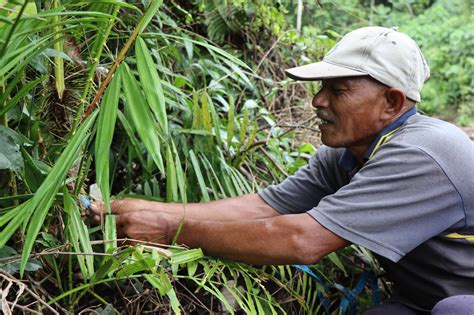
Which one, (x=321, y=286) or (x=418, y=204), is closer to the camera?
(x=418, y=204)

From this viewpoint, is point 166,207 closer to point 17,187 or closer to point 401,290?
point 17,187

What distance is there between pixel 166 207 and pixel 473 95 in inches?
323

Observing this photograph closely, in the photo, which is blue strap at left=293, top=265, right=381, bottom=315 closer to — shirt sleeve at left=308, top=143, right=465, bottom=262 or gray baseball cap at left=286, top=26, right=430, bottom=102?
shirt sleeve at left=308, top=143, right=465, bottom=262

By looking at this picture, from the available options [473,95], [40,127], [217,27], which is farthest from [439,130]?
[473,95]

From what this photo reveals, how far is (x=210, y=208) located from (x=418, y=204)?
719 mm

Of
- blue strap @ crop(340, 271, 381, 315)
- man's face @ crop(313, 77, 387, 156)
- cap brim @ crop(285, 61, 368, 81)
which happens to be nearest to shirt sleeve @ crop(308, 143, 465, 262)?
man's face @ crop(313, 77, 387, 156)

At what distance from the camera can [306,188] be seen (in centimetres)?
241

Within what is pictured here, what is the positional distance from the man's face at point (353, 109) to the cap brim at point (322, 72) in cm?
3

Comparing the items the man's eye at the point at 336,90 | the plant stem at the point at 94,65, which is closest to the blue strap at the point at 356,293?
the man's eye at the point at 336,90

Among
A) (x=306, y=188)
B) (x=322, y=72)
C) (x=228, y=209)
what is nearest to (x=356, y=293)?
(x=306, y=188)

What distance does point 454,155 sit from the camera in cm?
192

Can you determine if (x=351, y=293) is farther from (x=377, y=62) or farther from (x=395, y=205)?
(x=377, y=62)

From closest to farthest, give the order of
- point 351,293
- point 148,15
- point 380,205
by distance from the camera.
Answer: point 148,15, point 380,205, point 351,293

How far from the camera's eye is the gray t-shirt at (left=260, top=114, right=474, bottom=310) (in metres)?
1.86
